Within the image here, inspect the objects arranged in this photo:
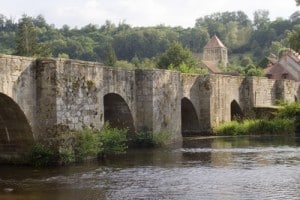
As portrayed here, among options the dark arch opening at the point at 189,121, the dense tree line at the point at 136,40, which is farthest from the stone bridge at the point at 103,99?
the dense tree line at the point at 136,40

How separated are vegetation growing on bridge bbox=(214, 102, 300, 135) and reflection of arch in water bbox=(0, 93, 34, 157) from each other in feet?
41.5

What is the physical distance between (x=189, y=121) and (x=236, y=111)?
15.0 feet

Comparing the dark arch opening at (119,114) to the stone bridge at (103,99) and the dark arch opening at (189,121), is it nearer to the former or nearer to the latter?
the stone bridge at (103,99)

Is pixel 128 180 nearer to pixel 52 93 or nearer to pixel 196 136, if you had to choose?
pixel 52 93

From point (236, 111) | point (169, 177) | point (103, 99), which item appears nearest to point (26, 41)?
point (236, 111)

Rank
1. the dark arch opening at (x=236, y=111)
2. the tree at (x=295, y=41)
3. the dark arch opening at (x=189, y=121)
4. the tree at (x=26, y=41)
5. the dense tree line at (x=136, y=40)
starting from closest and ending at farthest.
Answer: the dark arch opening at (x=189, y=121)
the tree at (x=295, y=41)
the dark arch opening at (x=236, y=111)
the tree at (x=26, y=41)
the dense tree line at (x=136, y=40)

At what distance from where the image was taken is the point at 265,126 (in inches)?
1010

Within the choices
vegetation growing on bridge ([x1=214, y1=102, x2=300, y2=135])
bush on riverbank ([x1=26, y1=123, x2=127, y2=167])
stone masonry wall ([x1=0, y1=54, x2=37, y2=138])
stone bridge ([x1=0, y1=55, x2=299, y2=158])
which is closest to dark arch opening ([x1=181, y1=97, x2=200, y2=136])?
stone bridge ([x1=0, y1=55, x2=299, y2=158])

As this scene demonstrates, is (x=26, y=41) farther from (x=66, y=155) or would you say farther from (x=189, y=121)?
(x=66, y=155)

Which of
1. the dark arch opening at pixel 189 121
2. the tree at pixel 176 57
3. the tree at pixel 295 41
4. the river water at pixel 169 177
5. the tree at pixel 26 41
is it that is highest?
the tree at pixel 26 41

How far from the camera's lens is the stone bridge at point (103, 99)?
46.4ft

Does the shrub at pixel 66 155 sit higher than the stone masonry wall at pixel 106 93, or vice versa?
the stone masonry wall at pixel 106 93

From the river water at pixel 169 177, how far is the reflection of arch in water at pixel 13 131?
0.63 metres

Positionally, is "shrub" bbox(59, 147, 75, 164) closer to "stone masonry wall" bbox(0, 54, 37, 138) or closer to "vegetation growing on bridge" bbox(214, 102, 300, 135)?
"stone masonry wall" bbox(0, 54, 37, 138)
